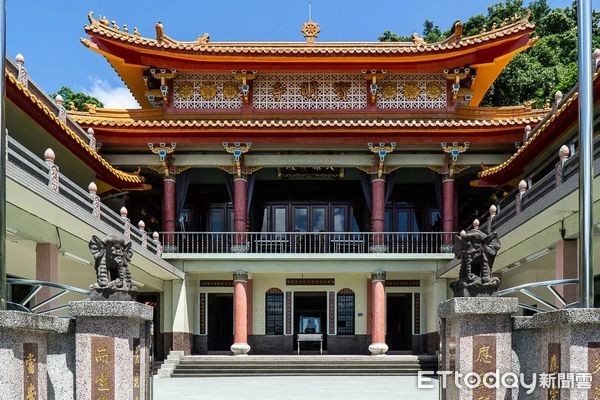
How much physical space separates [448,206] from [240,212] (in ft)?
19.8

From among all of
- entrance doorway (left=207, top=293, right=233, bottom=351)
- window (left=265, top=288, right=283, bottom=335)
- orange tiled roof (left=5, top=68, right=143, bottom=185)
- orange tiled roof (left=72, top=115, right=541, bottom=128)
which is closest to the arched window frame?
window (left=265, top=288, right=283, bottom=335)

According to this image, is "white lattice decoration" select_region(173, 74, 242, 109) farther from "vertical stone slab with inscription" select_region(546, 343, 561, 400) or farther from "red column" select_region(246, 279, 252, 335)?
"vertical stone slab with inscription" select_region(546, 343, 561, 400)

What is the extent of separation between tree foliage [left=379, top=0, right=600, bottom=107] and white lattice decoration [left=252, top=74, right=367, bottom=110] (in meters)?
14.0


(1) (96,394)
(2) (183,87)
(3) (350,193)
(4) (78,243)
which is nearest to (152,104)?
(2) (183,87)

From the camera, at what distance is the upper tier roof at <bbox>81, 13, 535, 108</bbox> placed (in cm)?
2223

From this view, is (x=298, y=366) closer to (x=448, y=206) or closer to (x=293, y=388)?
(x=293, y=388)

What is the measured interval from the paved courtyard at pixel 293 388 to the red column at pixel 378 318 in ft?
6.19

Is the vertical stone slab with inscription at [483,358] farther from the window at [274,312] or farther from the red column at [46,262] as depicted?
the window at [274,312]

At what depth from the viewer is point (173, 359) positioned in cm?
2031

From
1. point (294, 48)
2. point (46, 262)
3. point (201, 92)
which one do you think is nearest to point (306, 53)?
point (294, 48)

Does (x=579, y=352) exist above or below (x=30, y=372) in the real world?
above

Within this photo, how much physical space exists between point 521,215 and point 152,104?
13583 mm

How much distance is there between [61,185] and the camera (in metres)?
13.1

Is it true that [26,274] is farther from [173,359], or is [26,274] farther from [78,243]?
[173,359]
